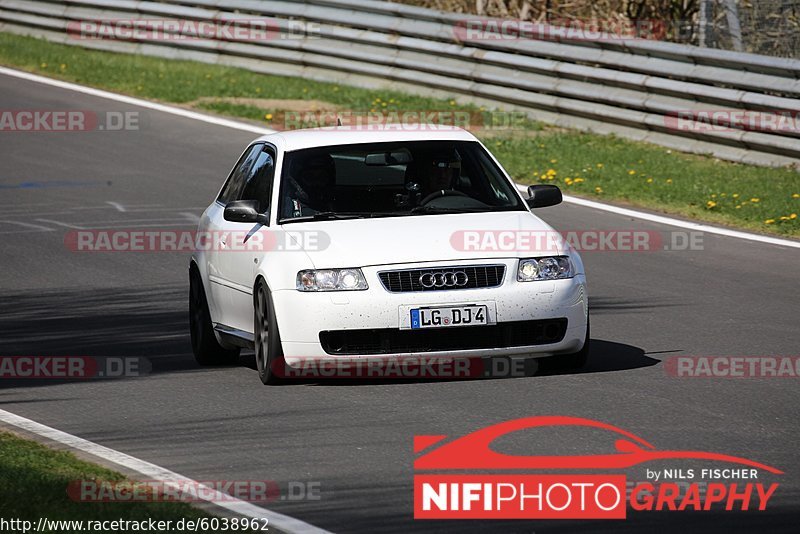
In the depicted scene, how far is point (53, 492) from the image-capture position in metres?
6.77

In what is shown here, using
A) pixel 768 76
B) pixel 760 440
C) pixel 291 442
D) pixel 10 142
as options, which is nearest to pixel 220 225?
pixel 291 442

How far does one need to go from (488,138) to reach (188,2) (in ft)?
23.6

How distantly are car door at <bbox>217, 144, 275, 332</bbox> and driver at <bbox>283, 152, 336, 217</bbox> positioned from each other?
0.18 meters

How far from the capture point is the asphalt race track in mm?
7227

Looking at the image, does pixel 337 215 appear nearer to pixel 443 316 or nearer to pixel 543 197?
pixel 443 316

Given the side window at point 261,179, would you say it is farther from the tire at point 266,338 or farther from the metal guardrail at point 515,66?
the metal guardrail at point 515,66

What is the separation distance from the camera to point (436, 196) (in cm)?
1033
